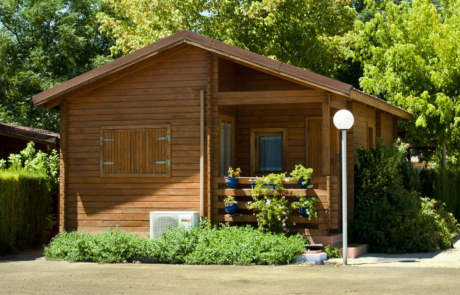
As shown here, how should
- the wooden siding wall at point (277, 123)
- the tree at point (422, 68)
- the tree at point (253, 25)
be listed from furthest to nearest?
the tree at point (253, 25)
the tree at point (422, 68)
the wooden siding wall at point (277, 123)

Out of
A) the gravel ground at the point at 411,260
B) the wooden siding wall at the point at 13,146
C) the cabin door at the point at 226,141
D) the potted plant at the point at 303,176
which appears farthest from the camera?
the wooden siding wall at the point at 13,146

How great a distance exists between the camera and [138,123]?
41.2 feet

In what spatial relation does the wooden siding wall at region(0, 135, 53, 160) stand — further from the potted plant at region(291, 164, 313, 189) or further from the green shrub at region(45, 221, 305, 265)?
the potted plant at region(291, 164, 313, 189)

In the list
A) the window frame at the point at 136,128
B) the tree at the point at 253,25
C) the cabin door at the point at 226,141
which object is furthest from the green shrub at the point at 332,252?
the tree at the point at 253,25

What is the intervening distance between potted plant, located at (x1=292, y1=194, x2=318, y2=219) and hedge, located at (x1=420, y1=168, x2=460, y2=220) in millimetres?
5781

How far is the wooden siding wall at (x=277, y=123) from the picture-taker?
45.0ft

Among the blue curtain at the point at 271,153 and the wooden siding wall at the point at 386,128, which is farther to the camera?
the wooden siding wall at the point at 386,128

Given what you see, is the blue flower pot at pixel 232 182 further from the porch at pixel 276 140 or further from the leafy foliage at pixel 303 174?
the leafy foliage at pixel 303 174

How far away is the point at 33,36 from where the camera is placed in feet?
93.6

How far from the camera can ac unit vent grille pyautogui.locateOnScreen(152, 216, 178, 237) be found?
39.2ft

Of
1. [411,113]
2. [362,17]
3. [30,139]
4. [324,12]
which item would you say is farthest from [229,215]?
[362,17]

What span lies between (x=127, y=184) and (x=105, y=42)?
62.3 ft

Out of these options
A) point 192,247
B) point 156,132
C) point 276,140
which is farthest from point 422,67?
point 192,247

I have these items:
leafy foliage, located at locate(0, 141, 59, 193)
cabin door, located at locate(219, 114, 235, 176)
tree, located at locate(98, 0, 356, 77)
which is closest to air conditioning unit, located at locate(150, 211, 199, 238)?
cabin door, located at locate(219, 114, 235, 176)
